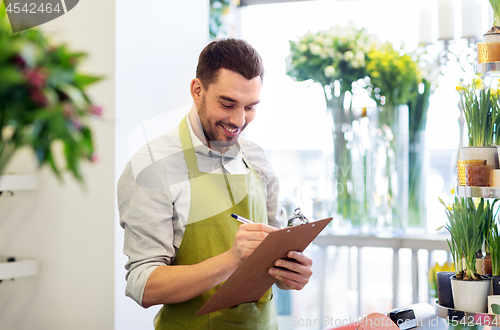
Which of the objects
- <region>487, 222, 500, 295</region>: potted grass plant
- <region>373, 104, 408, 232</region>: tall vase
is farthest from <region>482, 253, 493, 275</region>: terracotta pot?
<region>373, 104, 408, 232</region>: tall vase

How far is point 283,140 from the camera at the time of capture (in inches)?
110

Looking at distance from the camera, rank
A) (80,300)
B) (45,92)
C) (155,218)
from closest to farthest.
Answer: (45,92)
(155,218)
(80,300)

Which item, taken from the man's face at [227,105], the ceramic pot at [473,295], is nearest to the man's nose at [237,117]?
the man's face at [227,105]

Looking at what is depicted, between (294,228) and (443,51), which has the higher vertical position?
(443,51)

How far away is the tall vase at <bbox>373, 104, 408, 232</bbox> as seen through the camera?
8.27 feet

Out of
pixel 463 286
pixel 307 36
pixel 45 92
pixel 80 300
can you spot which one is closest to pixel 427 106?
pixel 307 36

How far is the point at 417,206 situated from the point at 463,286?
1227mm

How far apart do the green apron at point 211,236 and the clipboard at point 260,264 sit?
131 millimetres

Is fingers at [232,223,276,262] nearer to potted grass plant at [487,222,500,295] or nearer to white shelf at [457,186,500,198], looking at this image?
white shelf at [457,186,500,198]

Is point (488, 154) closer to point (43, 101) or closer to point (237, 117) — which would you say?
point (237, 117)

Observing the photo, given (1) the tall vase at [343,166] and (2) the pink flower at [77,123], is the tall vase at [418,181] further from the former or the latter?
(2) the pink flower at [77,123]

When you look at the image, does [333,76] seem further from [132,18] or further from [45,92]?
[45,92]

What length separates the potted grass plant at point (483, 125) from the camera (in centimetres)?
139

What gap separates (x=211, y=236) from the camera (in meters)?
1.29
